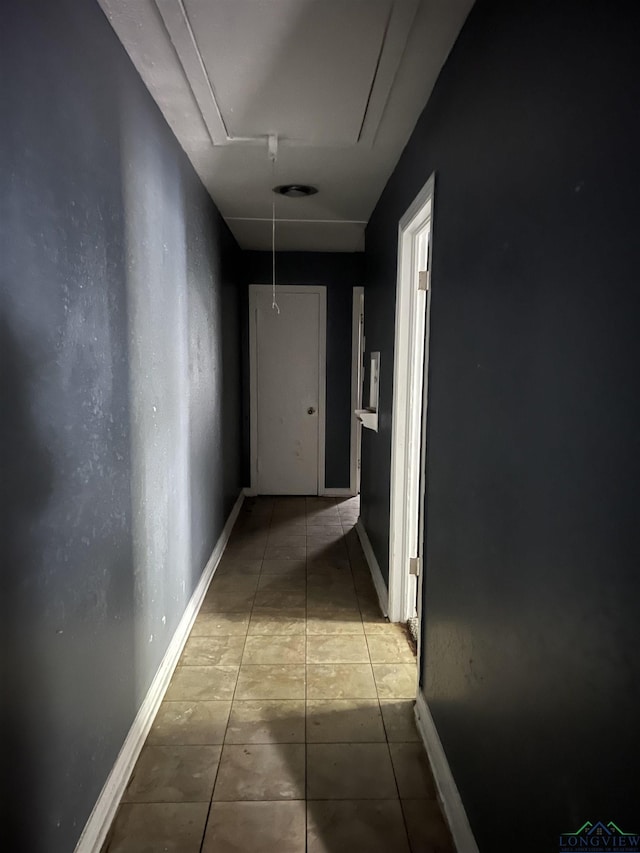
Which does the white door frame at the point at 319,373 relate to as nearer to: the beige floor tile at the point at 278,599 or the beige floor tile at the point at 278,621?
the beige floor tile at the point at 278,599

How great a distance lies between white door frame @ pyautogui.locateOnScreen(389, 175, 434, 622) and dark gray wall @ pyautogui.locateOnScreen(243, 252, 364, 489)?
255cm

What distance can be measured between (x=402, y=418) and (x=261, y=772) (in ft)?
5.30

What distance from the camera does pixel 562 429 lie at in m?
0.95

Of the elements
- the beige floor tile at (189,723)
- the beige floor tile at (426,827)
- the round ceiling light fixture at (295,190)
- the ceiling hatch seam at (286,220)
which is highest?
the ceiling hatch seam at (286,220)

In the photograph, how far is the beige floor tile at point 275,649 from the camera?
2.47 meters

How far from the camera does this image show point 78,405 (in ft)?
4.49

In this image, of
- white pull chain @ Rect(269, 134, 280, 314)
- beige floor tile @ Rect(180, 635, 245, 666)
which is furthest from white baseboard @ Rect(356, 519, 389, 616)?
white pull chain @ Rect(269, 134, 280, 314)

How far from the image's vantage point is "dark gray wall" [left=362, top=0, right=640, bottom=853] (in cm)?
78

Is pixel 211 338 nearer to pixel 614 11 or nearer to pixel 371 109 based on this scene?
pixel 371 109

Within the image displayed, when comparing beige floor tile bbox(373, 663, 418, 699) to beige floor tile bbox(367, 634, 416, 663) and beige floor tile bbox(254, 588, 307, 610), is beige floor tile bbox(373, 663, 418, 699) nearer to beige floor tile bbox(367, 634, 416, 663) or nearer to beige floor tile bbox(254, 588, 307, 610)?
beige floor tile bbox(367, 634, 416, 663)

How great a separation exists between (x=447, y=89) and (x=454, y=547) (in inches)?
58.2

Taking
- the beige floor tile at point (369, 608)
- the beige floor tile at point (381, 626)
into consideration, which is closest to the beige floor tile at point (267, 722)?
the beige floor tile at point (381, 626)

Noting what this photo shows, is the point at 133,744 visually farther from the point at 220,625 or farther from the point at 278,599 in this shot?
the point at 278,599

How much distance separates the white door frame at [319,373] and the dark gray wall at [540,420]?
3.35 meters
